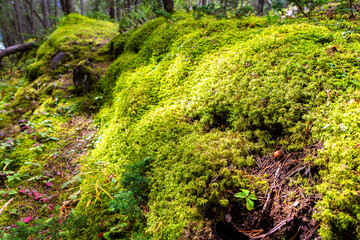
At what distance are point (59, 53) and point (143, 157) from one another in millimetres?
6229

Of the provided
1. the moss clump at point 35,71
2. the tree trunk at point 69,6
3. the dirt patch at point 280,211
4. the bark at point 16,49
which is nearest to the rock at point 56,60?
the moss clump at point 35,71

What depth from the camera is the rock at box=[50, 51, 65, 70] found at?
6.29 meters

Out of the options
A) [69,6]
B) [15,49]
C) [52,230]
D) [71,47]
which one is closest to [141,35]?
[71,47]

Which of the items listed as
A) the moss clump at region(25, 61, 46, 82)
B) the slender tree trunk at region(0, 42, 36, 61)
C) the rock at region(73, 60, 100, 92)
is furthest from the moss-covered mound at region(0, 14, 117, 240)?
the slender tree trunk at region(0, 42, 36, 61)

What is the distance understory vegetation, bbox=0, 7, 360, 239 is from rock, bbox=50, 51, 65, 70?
8.35 ft

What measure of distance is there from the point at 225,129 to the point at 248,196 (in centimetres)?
92

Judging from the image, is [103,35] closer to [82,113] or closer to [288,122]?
[82,113]

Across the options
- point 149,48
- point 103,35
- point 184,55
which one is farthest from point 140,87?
point 103,35

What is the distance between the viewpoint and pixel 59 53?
6.57m

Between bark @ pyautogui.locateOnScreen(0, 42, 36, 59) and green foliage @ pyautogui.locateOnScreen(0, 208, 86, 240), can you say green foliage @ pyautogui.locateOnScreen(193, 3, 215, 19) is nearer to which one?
green foliage @ pyautogui.locateOnScreen(0, 208, 86, 240)

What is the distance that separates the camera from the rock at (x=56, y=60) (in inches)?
247

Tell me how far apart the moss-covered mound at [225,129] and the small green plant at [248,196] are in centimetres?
9

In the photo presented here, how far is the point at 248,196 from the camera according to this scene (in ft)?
5.31

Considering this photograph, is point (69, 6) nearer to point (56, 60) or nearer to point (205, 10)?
point (56, 60)
